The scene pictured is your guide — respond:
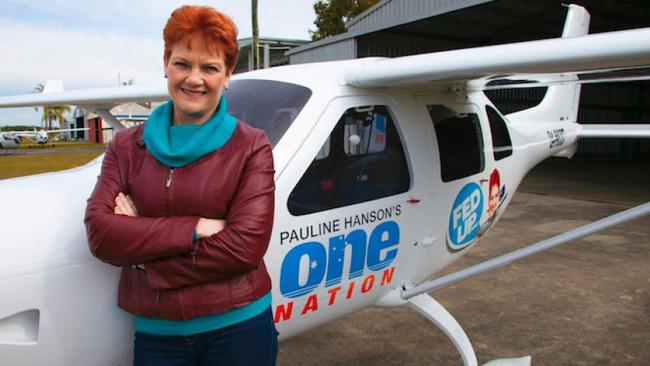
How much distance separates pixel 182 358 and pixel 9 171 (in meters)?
16.3

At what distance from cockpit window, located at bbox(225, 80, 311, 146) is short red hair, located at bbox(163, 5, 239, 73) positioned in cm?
76

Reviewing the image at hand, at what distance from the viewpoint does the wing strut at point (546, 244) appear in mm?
2348

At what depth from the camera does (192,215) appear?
1.43 meters

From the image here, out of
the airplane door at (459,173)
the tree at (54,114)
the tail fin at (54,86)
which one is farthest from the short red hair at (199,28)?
the tree at (54,114)

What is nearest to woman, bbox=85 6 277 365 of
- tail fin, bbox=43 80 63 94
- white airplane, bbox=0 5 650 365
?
white airplane, bbox=0 5 650 365

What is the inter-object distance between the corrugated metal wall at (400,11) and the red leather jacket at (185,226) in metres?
11.3

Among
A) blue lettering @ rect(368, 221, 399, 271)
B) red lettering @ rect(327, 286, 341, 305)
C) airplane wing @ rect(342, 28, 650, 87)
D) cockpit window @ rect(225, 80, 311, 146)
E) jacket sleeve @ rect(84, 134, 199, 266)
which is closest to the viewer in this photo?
jacket sleeve @ rect(84, 134, 199, 266)

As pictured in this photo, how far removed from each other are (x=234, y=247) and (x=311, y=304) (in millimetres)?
1039

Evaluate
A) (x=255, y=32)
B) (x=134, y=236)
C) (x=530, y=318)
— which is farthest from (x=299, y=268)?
(x=255, y=32)

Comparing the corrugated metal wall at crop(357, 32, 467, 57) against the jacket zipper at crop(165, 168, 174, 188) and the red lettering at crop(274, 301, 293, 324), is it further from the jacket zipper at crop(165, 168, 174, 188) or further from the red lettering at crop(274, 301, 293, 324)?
the jacket zipper at crop(165, 168, 174, 188)

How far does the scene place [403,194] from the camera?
2711 millimetres

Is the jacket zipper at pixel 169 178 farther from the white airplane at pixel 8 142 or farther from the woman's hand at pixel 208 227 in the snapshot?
the white airplane at pixel 8 142

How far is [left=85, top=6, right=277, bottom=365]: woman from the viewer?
4.54 ft

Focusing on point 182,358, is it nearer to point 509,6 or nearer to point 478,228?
point 478,228
